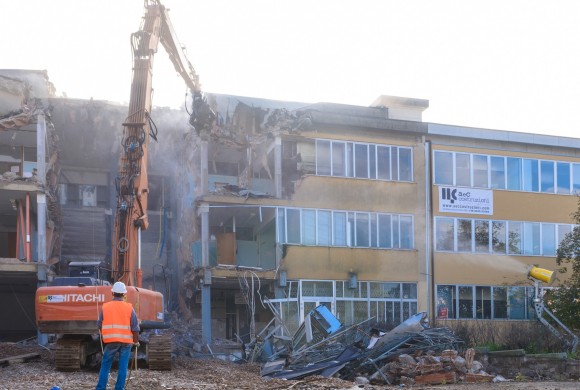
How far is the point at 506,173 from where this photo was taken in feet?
113

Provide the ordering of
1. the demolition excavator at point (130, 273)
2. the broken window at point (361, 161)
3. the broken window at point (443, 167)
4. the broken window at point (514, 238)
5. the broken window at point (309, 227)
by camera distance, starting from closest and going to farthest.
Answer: the demolition excavator at point (130, 273)
the broken window at point (309, 227)
the broken window at point (361, 161)
the broken window at point (443, 167)
the broken window at point (514, 238)

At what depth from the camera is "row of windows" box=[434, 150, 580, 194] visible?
3366cm

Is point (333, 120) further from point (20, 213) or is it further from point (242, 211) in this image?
point (20, 213)

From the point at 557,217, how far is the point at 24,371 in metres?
24.8

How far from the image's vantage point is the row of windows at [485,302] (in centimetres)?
3281

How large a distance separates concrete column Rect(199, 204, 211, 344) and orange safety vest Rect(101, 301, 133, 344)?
663 inches

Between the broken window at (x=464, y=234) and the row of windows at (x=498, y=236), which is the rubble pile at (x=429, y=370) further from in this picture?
the broken window at (x=464, y=234)

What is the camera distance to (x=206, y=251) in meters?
30.3

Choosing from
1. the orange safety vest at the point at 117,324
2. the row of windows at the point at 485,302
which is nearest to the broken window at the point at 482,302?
the row of windows at the point at 485,302

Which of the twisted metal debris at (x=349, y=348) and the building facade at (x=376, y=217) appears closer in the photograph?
the twisted metal debris at (x=349, y=348)

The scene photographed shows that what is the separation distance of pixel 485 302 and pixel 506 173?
566cm

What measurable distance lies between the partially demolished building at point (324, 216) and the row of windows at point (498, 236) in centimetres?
6

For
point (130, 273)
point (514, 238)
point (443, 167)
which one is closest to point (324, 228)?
point (443, 167)

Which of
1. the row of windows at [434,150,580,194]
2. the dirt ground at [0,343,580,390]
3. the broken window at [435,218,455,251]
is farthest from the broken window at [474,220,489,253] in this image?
the dirt ground at [0,343,580,390]
